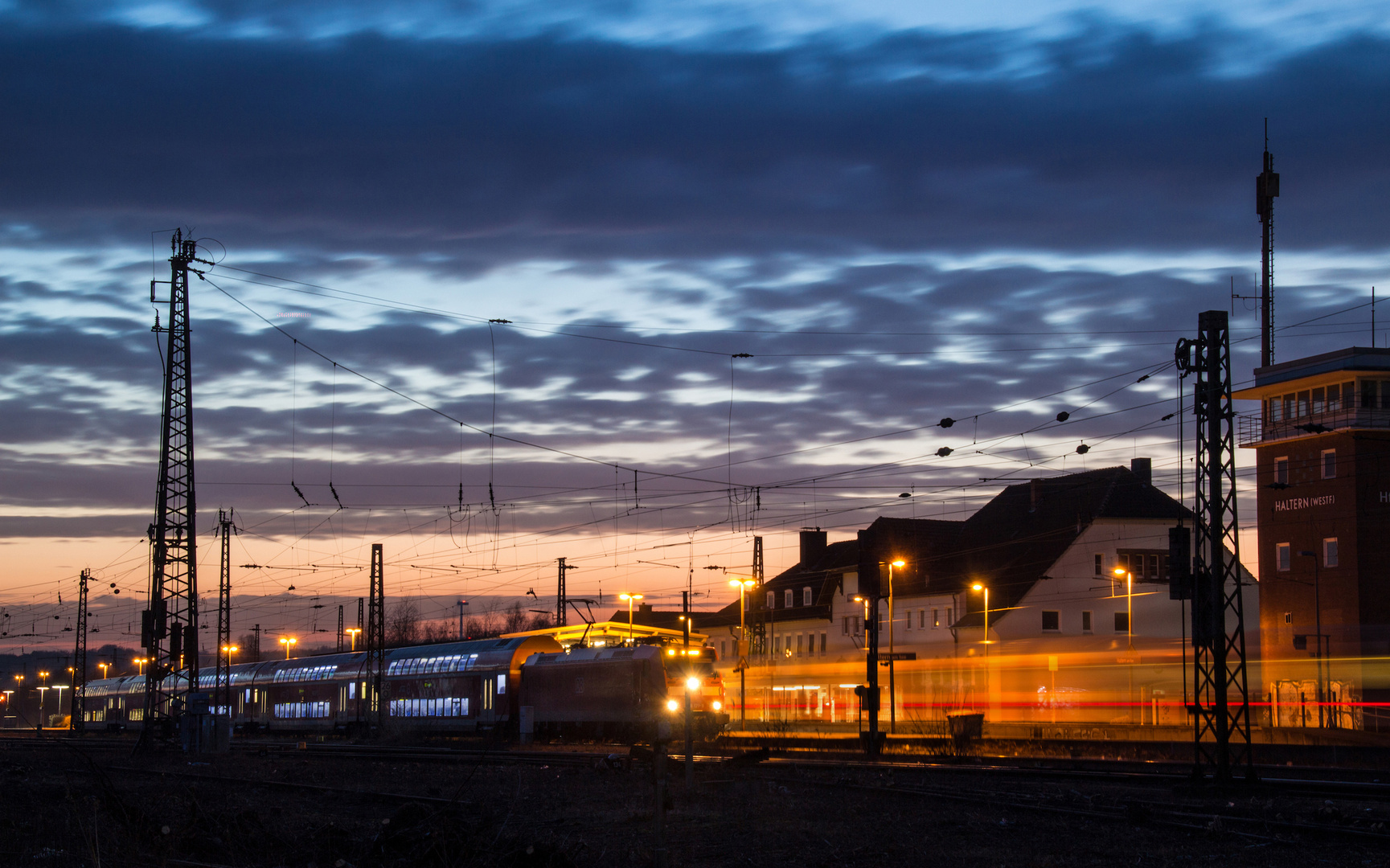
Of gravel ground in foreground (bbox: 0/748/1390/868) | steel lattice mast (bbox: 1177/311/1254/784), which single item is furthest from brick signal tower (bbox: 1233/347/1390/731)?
gravel ground in foreground (bbox: 0/748/1390/868)

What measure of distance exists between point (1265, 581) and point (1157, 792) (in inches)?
1765

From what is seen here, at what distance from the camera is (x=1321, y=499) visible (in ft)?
190

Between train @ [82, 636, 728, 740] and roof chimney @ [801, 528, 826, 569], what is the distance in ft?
119

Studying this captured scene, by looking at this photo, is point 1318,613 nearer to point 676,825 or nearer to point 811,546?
point 811,546

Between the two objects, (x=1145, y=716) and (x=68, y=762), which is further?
(x=1145, y=716)

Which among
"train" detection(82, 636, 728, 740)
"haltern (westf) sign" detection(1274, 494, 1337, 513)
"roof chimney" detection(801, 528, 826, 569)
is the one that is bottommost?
"train" detection(82, 636, 728, 740)

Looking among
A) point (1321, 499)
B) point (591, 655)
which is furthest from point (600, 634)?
point (1321, 499)

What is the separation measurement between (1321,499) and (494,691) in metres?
39.3

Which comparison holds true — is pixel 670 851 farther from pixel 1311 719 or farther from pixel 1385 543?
pixel 1385 543

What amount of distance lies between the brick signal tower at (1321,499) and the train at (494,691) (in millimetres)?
25640

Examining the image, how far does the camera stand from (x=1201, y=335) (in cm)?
2361

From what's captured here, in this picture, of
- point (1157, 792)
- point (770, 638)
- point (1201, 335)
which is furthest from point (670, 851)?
point (770, 638)

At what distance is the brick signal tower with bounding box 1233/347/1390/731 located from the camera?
55.1 metres

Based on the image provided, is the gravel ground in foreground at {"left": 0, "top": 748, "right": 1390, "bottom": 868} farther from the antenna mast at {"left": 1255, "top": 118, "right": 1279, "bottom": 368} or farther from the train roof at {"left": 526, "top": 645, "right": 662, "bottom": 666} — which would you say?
the antenna mast at {"left": 1255, "top": 118, "right": 1279, "bottom": 368}
